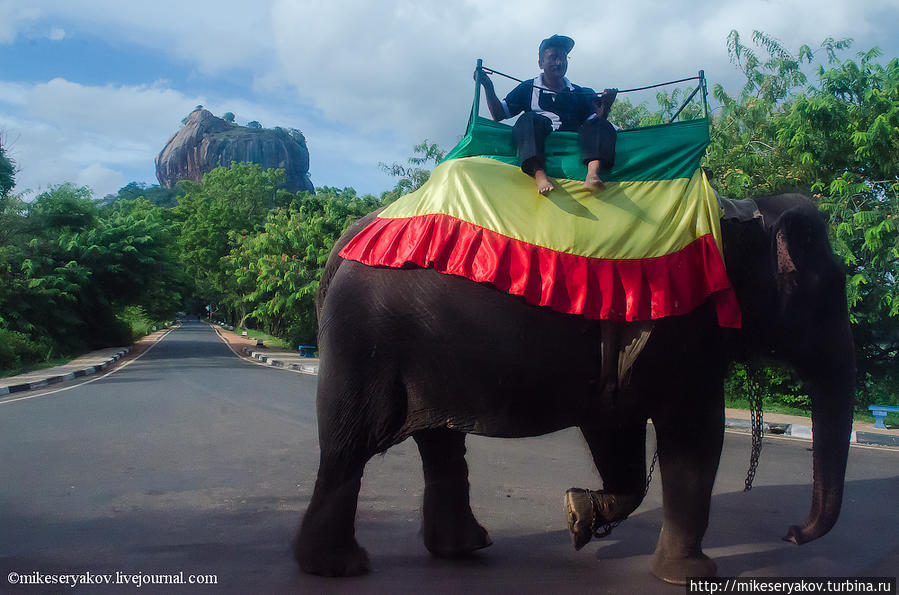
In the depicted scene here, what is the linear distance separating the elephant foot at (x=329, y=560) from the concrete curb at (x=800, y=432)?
630cm

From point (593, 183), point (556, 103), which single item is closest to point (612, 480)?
point (593, 183)

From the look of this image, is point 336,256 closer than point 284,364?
Yes

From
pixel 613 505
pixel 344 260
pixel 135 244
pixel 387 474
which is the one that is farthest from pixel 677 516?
pixel 135 244

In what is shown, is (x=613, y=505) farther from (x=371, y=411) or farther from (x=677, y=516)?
(x=371, y=411)

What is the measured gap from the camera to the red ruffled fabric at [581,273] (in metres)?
2.67

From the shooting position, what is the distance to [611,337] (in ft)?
8.93

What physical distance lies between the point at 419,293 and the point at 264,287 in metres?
18.1

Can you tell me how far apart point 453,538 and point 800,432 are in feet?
21.5

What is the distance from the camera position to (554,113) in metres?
3.31

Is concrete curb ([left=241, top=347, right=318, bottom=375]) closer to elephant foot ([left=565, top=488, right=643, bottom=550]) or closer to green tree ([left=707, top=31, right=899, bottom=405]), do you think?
green tree ([left=707, top=31, right=899, bottom=405])

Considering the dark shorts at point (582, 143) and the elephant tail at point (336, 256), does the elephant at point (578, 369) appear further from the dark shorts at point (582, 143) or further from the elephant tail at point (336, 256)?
the dark shorts at point (582, 143)

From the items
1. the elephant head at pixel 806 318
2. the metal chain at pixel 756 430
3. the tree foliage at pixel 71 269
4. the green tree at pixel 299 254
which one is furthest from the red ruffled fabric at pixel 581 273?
the green tree at pixel 299 254

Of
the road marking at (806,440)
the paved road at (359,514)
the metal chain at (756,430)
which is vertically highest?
the metal chain at (756,430)

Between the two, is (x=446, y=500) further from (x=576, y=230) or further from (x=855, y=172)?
(x=855, y=172)
